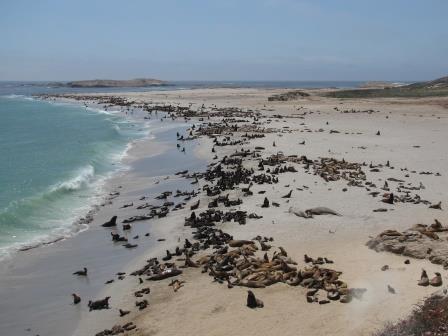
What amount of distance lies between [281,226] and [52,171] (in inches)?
718

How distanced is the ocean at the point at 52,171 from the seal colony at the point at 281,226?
2.53m

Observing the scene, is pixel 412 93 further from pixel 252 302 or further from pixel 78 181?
pixel 252 302

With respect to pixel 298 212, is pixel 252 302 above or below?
below

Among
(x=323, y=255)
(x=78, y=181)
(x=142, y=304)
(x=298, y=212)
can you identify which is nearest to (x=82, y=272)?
(x=142, y=304)

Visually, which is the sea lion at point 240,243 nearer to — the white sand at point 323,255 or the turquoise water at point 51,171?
the white sand at point 323,255

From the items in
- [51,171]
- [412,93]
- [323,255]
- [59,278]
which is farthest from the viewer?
[412,93]

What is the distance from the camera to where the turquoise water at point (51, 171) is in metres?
19.0

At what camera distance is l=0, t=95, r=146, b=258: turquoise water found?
1903 centimetres

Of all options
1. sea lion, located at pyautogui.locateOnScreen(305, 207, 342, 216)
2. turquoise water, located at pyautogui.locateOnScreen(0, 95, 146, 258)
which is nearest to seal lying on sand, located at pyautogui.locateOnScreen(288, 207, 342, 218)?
sea lion, located at pyautogui.locateOnScreen(305, 207, 342, 216)

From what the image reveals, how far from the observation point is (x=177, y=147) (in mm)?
37031

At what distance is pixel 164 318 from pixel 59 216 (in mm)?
10966

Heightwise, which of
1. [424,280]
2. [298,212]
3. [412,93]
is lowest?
[298,212]

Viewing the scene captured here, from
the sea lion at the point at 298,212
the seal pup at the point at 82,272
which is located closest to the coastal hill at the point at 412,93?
the sea lion at the point at 298,212

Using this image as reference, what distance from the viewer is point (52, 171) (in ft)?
98.0
